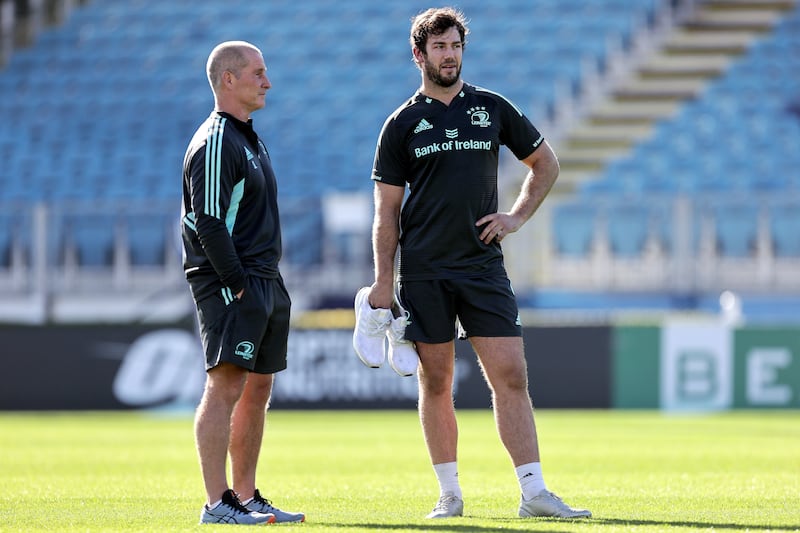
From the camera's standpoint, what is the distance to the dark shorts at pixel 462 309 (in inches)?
249

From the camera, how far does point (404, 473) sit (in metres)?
9.28

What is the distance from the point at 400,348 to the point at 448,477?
585 millimetres

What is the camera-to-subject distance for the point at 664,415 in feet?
54.2

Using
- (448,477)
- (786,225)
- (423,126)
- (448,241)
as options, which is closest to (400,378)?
(786,225)

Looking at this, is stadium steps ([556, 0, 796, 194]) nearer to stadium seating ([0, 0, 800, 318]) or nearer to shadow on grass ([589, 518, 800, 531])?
stadium seating ([0, 0, 800, 318])

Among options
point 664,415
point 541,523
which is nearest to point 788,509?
point 541,523

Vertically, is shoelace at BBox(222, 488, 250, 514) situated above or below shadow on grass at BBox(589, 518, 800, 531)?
above

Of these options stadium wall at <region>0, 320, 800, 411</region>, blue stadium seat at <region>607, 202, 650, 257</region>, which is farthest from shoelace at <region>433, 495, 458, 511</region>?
blue stadium seat at <region>607, 202, 650, 257</region>

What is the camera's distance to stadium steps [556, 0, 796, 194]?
942 inches

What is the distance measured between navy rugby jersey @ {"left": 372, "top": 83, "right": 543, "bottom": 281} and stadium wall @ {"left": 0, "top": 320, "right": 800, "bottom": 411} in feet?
33.2

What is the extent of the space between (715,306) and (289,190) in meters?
7.14

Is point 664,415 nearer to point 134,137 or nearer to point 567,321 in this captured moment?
point 567,321

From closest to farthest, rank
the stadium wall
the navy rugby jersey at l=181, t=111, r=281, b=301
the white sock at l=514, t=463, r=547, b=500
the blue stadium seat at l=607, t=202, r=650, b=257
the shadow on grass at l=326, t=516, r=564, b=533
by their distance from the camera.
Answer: the shadow on grass at l=326, t=516, r=564, b=533 → the navy rugby jersey at l=181, t=111, r=281, b=301 → the white sock at l=514, t=463, r=547, b=500 → the stadium wall → the blue stadium seat at l=607, t=202, r=650, b=257

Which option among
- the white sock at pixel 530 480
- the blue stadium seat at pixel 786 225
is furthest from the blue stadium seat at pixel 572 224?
the white sock at pixel 530 480
